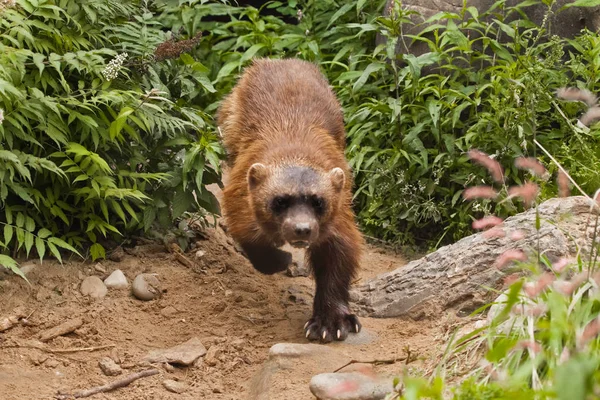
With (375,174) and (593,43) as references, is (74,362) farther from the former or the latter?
(593,43)

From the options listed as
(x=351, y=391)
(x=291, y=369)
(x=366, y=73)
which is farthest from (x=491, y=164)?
(x=366, y=73)

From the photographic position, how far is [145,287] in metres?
6.05

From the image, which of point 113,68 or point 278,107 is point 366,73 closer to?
point 278,107

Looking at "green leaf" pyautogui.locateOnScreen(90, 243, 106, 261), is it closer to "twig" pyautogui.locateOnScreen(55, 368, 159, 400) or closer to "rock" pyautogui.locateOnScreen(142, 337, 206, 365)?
"rock" pyautogui.locateOnScreen(142, 337, 206, 365)

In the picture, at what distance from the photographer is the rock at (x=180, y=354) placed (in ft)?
17.1

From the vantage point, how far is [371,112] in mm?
7312

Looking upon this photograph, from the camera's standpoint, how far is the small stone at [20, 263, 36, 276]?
588 centimetres

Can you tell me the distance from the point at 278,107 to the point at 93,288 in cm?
176

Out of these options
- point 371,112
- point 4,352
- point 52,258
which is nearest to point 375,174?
point 371,112

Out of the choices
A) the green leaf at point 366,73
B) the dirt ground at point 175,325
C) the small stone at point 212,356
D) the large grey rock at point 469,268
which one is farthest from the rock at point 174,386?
the green leaf at point 366,73

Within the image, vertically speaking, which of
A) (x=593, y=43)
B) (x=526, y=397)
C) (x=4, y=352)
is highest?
(x=526, y=397)

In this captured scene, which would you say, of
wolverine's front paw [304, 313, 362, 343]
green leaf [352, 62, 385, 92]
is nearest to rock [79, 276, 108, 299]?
wolverine's front paw [304, 313, 362, 343]

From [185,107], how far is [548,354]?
3.90 m

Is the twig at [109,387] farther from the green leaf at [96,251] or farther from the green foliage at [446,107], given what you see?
the green foliage at [446,107]
